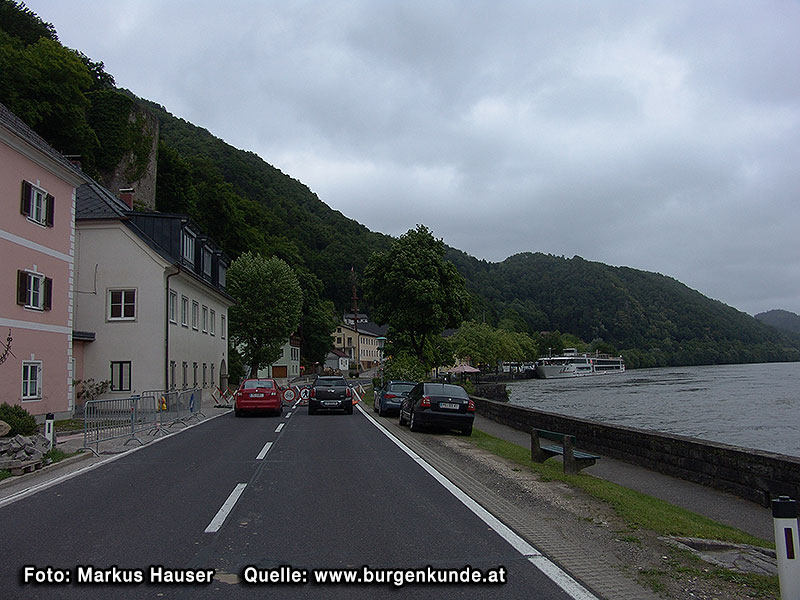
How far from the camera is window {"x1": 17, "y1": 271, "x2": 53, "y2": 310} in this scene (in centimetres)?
2191

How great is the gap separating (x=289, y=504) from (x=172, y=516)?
1.46 m

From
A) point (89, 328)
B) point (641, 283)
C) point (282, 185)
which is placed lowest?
point (89, 328)

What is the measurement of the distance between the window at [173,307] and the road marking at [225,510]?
25.0 m

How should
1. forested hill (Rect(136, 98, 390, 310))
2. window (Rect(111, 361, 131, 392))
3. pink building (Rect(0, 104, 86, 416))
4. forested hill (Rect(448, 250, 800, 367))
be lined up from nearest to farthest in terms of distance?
pink building (Rect(0, 104, 86, 416)) → window (Rect(111, 361, 131, 392)) → forested hill (Rect(136, 98, 390, 310)) → forested hill (Rect(448, 250, 800, 367))

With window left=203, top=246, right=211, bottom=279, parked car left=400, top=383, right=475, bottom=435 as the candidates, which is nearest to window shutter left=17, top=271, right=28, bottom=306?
parked car left=400, top=383, right=475, bottom=435

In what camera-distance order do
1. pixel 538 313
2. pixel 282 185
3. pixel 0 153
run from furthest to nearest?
A: pixel 538 313 → pixel 282 185 → pixel 0 153

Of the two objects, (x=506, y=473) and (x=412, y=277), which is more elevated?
(x=412, y=277)

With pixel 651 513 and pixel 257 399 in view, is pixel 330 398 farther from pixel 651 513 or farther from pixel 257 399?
pixel 651 513

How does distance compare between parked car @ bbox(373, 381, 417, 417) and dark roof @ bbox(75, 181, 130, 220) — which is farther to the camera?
dark roof @ bbox(75, 181, 130, 220)

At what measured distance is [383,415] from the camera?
2659cm

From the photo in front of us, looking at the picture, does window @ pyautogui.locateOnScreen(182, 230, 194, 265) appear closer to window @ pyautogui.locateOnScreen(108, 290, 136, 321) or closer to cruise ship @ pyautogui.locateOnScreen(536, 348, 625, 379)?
window @ pyautogui.locateOnScreen(108, 290, 136, 321)

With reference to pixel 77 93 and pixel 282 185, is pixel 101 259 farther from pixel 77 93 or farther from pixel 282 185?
pixel 282 185

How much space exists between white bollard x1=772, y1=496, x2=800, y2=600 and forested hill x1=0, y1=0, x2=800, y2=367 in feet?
140

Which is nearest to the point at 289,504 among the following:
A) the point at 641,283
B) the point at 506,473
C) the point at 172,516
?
the point at 172,516
